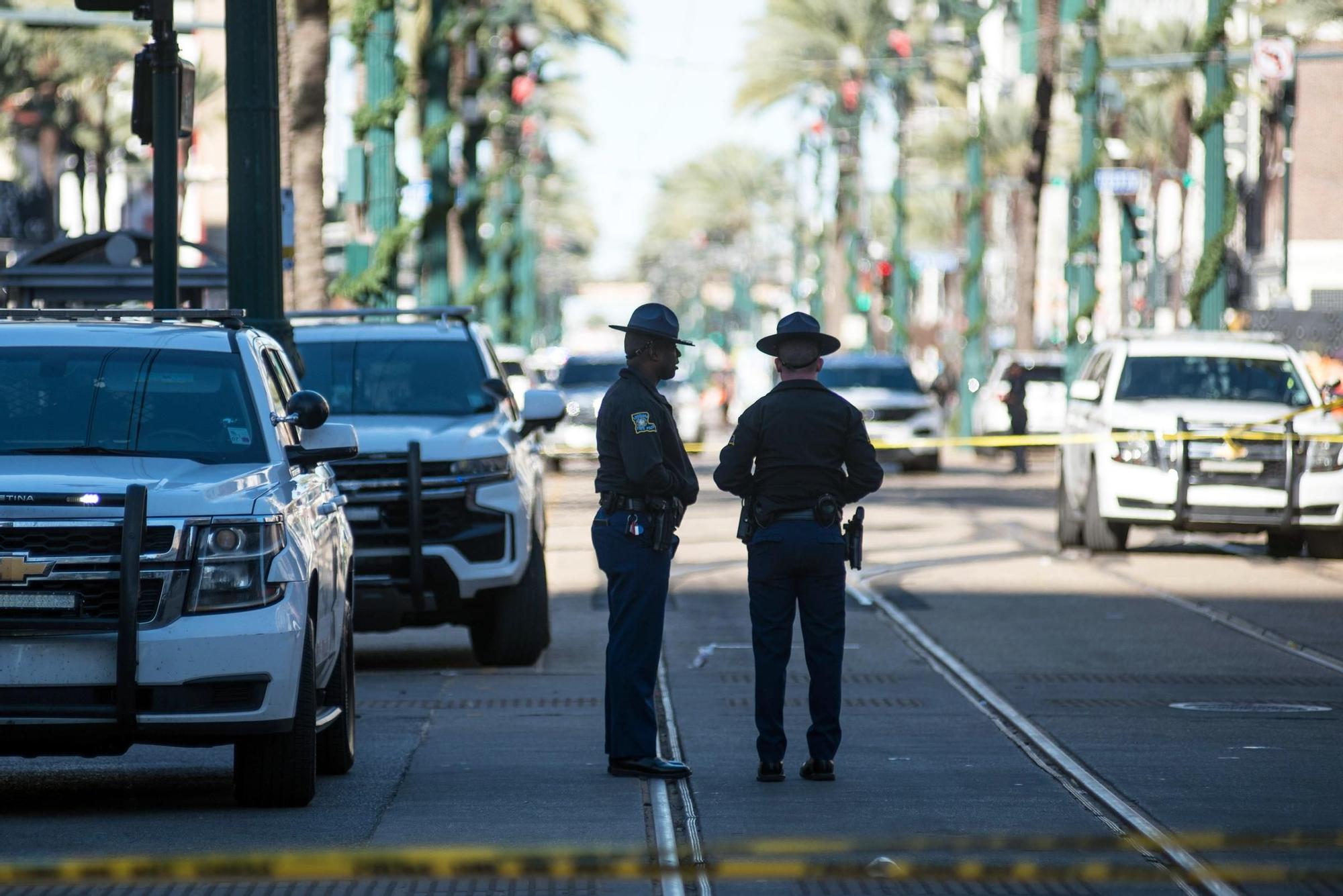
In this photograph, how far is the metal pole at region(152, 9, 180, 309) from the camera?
15.8 metres

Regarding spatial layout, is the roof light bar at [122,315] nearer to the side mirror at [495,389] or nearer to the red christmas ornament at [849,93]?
the side mirror at [495,389]

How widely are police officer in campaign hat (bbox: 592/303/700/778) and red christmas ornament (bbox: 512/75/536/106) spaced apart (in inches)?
1731

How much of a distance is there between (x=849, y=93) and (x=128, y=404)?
52.9 m

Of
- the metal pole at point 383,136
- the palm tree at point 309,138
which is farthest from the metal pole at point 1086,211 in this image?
the palm tree at point 309,138

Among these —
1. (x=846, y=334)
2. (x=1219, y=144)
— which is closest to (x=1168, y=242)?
(x=846, y=334)

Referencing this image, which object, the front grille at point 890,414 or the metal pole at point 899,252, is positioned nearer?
the front grille at point 890,414

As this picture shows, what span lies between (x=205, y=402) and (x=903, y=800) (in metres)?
3.06

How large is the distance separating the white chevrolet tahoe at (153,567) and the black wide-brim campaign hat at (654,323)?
141 cm

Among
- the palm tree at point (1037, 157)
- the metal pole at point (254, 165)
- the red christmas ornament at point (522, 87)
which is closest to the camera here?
the metal pole at point (254, 165)

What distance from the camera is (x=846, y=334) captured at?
277ft

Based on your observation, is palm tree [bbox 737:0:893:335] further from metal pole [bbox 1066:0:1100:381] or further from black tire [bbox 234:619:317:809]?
black tire [bbox 234:619:317:809]

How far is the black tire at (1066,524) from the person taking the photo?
22250 millimetres

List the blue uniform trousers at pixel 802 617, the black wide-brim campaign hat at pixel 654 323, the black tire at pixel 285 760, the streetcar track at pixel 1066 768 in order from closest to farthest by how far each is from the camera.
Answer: the streetcar track at pixel 1066 768
the black tire at pixel 285 760
the blue uniform trousers at pixel 802 617
the black wide-brim campaign hat at pixel 654 323

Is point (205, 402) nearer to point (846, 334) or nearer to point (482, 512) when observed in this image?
point (482, 512)
